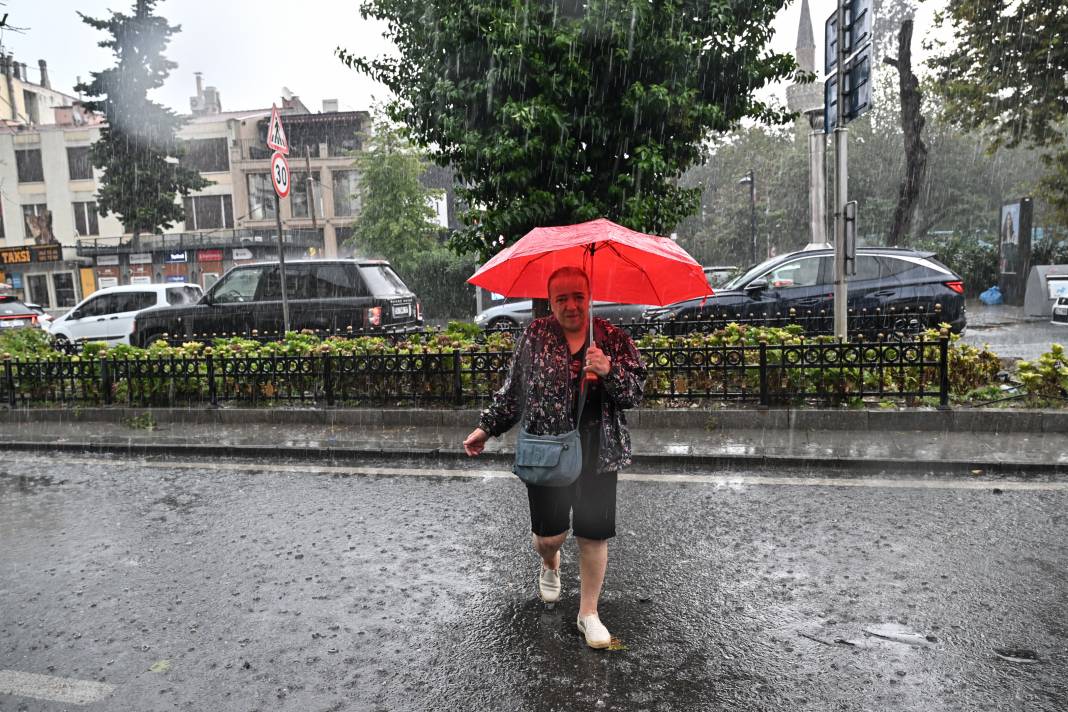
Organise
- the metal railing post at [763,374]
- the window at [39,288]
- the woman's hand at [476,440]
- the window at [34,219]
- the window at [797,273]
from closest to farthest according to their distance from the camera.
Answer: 1. the woman's hand at [476,440]
2. the metal railing post at [763,374]
3. the window at [797,273]
4. the window at [39,288]
5. the window at [34,219]

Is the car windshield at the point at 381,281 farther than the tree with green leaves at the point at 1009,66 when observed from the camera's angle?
No

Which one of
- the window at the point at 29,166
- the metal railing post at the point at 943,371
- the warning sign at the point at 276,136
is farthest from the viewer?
the window at the point at 29,166

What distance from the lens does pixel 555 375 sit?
354 cm

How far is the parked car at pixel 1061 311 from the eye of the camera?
1623 centimetres

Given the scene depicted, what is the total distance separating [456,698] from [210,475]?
Result: 4.56 meters

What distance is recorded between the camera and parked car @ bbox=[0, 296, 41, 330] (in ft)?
75.5

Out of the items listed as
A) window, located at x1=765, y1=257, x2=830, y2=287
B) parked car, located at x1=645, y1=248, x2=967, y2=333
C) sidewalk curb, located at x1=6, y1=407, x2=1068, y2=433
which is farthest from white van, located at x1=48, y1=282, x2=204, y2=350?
window, located at x1=765, y1=257, x2=830, y2=287

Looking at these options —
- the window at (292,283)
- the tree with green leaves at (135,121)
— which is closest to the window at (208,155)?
the tree with green leaves at (135,121)

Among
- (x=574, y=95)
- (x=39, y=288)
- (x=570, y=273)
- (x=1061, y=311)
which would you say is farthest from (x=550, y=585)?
(x=39, y=288)

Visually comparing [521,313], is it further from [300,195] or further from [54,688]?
[300,195]

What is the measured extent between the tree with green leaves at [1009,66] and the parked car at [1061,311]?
547cm

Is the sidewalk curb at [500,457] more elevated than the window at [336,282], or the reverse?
the window at [336,282]

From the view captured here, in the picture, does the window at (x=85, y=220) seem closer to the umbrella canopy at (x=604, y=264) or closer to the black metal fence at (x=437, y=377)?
the black metal fence at (x=437, y=377)

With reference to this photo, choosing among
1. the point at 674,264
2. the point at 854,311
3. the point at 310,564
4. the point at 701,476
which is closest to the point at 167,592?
the point at 310,564
